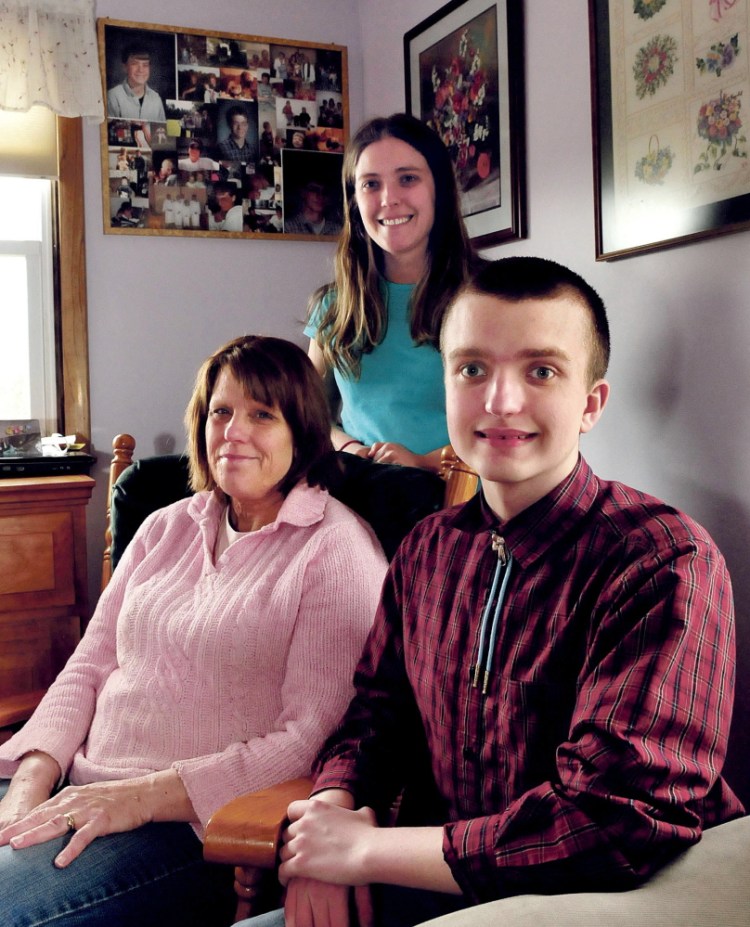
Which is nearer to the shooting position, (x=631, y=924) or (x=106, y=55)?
(x=631, y=924)

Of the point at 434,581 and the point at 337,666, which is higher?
the point at 434,581

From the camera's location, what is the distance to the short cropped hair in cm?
103

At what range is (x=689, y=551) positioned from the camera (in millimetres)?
905

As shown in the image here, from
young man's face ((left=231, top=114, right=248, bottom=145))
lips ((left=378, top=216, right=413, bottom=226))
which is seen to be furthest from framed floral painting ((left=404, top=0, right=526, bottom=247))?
young man's face ((left=231, top=114, right=248, bottom=145))

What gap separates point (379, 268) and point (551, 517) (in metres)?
1.12

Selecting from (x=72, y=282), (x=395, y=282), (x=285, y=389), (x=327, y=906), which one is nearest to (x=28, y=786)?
(x=327, y=906)

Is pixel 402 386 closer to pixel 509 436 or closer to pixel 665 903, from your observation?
pixel 509 436

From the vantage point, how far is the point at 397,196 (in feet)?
6.12

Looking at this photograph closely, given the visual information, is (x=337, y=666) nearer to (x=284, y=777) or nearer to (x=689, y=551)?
(x=284, y=777)

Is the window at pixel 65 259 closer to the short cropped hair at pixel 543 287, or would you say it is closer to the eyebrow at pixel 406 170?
the eyebrow at pixel 406 170

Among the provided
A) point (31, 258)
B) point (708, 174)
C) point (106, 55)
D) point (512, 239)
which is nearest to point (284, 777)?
point (708, 174)

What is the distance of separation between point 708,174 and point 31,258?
88.9 inches

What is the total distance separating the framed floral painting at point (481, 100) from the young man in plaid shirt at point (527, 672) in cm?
131

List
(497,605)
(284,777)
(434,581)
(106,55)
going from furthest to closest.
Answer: (106,55) < (284,777) < (434,581) < (497,605)
